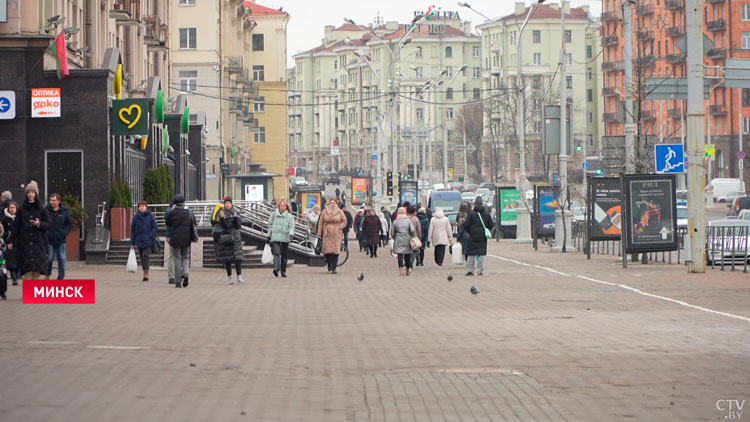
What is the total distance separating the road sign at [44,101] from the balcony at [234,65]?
54862mm

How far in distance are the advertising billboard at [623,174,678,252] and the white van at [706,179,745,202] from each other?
6581 centimetres

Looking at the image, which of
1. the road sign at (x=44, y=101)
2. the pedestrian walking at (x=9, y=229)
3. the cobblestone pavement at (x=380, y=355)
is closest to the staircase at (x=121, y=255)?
the road sign at (x=44, y=101)

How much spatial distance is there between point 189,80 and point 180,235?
59.6m

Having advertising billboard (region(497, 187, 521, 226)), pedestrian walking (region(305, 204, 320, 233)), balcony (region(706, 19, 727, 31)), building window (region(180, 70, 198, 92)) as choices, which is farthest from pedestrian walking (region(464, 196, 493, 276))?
balcony (region(706, 19, 727, 31))

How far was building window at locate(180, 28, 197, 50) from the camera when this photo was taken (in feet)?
268

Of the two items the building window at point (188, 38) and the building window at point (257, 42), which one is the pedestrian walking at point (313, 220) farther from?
the building window at point (257, 42)

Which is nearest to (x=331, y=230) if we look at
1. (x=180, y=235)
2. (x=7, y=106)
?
(x=180, y=235)

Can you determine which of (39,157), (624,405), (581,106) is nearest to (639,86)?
(39,157)

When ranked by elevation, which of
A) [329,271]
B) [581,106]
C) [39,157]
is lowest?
[329,271]

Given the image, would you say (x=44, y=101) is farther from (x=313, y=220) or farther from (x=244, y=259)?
(x=313, y=220)

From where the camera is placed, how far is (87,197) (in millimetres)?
33125

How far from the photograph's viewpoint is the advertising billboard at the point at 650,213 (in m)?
27.7

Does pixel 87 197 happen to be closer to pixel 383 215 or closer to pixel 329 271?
pixel 329 271

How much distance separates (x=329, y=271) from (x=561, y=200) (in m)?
12.2
